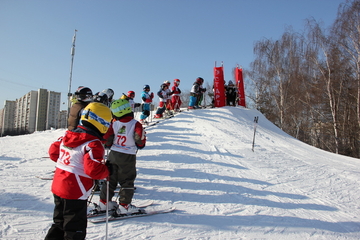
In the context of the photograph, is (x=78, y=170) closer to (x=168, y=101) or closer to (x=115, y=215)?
(x=115, y=215)

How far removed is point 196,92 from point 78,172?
11.1m

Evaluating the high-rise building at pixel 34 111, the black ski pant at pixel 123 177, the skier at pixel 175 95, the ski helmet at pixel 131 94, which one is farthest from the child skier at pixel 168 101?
the high-rise building at pixel 34 111

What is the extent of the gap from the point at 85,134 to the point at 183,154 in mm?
5136

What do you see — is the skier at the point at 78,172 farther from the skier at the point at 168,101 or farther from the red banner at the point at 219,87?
the red banner at the point at 219,87

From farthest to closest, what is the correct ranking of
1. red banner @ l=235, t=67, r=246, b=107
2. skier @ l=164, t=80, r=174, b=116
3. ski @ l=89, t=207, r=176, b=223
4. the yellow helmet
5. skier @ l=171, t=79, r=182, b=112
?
red banner @ l=235, t=67, r=246, b=107
skier @ l=171, t=79, r=182, b=112
skier @ l=164, t=80, r=174, b=116
ski @ l=89, t=207, r=176, b=223
the yellow helmet

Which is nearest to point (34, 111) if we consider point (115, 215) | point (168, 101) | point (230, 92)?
point (168, 101)

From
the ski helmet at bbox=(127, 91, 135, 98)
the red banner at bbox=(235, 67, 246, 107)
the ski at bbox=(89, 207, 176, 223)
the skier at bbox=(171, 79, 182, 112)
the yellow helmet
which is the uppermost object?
the red banner at bbox=(235, 67, 246, 107)

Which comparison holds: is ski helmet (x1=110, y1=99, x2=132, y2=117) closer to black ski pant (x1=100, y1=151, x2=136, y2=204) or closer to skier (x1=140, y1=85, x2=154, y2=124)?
black ski pant (x1=100, y1=151, x2=136, y2=204)

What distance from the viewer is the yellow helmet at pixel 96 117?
236 centimetres

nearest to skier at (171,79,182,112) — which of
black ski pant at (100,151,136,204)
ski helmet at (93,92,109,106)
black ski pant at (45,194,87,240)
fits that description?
ski helmet at (93,92,109,106)

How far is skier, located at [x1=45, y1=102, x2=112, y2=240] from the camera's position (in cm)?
222

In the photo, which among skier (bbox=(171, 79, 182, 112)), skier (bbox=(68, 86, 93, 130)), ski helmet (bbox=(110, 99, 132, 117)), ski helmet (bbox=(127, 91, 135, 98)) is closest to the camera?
ski helmet (bbox=(110, 99, 132, 117))

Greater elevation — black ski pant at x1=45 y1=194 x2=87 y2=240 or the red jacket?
the red jacket

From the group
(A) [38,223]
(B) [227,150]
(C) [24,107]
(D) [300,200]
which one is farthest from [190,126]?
(C) [24,107]
